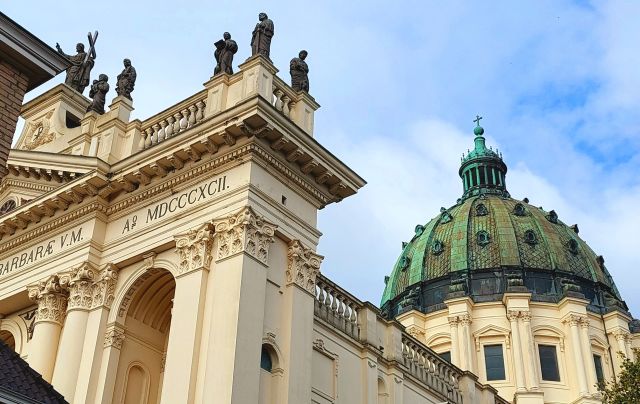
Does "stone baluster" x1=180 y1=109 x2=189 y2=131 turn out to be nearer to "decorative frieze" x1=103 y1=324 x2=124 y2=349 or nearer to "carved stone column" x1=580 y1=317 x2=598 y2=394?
"decorative frieze" x1=103 y1=324 x2=124 y2=349

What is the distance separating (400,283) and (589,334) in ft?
45.3

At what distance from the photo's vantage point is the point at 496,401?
30812 mm

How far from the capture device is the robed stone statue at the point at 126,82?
24719mm

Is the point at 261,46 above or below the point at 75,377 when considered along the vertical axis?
above

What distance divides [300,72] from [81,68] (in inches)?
338

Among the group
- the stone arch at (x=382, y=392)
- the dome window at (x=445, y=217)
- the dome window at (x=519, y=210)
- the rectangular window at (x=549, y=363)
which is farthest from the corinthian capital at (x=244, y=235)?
the dome window at (x=445, y=217)

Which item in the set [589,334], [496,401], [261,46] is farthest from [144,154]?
[589,334]

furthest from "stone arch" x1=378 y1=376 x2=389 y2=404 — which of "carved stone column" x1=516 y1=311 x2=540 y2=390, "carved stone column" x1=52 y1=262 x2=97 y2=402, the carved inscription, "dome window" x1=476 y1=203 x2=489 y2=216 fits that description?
"dome window" x1=476 y1=203 x2=489 y2=216

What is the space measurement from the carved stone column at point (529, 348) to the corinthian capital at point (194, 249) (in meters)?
32.4

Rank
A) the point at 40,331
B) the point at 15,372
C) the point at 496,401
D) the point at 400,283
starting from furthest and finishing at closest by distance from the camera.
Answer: the point at 400,283
the point at 496,401
the point at 40,331
the point at 15,372

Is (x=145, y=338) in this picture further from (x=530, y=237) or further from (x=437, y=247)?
(x=530, y=237)

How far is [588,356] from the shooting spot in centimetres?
5022

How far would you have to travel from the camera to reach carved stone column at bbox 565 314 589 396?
49.0 metres

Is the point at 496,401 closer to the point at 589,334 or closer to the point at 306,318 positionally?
the point at 306,318
